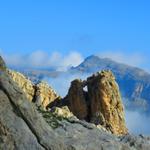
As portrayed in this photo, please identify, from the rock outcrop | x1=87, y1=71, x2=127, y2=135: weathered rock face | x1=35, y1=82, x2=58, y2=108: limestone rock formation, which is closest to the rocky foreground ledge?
x1=35, y1=82, x2=58, y2=108: limestone rock formation

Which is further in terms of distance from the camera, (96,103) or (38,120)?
(96,103)

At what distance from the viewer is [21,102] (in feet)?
90.9

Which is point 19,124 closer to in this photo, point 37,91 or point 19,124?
point 19,124

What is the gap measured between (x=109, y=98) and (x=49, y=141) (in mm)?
107349

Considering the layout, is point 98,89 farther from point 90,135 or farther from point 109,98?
point 90,135

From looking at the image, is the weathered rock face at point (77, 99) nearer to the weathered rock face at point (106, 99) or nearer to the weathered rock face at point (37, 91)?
the weathered rock face at point (106, 99)

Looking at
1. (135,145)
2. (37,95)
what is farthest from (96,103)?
(135,145)

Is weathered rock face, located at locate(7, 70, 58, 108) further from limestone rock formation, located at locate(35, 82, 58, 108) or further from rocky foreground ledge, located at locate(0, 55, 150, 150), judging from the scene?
rocky foreground ledge, located at locate(0, 55, 150, 150)

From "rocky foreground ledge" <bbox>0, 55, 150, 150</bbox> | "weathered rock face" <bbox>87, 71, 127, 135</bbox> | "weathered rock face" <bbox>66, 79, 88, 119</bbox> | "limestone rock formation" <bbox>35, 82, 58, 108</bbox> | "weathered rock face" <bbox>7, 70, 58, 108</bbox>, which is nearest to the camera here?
"rocky foreground ledge" <bbox>0, 55, 150, 150</bbox>

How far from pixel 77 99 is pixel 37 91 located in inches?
491

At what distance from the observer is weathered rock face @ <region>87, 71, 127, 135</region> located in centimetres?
13238

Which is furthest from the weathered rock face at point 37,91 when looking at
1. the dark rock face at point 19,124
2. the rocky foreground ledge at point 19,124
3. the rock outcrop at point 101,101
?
the dark rock face at point 19,124

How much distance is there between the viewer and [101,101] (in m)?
133

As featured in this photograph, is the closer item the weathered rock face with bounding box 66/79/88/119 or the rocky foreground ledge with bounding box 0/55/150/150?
the rocky foreground ledge with bounding box 0/55/150/150
